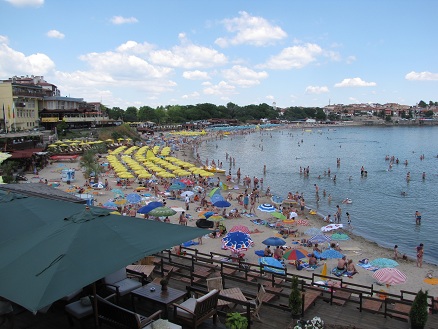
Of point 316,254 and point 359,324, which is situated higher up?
point 359,324

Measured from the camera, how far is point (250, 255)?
56.7ft

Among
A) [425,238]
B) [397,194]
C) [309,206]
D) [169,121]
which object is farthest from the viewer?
[169,121]

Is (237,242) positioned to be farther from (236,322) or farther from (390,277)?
(236,322)

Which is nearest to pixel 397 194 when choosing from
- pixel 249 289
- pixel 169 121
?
pixel 249 289

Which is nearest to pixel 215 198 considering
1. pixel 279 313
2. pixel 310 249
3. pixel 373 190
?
pixel 310 249

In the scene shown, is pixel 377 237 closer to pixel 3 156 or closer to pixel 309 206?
pixel 309 206

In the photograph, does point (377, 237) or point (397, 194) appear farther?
point (397, 194)

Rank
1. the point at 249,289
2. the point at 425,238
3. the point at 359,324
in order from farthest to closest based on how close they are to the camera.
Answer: the point at 425,238, the point at 249,289, the point at 359,324

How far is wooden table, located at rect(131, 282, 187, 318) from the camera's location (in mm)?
6809

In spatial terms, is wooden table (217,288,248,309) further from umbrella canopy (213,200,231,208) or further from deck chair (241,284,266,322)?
umbrella canopy (213,200,231,208)

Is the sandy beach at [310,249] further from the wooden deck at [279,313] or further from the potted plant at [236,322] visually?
the potted plant at [236,322]

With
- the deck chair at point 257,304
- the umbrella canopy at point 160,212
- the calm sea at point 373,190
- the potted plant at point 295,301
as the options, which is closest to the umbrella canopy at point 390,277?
the potted plant at point 295,301

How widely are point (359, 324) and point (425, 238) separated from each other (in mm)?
17401

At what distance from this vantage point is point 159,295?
700cm
